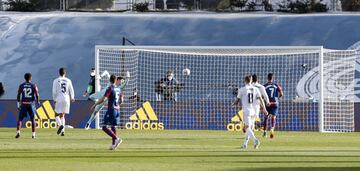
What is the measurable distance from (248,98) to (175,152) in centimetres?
357

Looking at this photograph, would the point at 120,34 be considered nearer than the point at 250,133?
No

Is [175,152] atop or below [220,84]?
below

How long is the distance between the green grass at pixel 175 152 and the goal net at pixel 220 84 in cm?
509

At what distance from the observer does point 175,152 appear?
27.3m

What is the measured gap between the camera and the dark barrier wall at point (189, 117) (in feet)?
139

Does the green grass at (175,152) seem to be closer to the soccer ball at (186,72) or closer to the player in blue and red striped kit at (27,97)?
the player in blue and red striped kit at (27,97)

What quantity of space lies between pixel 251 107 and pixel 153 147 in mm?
2954

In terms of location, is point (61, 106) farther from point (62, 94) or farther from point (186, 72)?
point (186, 72)

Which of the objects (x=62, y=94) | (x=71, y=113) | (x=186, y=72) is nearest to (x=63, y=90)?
(x=62, y=94)

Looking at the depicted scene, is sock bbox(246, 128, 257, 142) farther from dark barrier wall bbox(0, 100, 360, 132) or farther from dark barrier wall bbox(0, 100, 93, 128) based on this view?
dark barrier wall bbox(0, 100, 93, 128)

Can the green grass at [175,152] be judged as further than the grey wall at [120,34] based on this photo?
No

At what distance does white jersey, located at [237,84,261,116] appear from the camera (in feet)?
98.1

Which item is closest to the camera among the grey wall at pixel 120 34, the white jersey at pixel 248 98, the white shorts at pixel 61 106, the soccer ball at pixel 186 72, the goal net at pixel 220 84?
the white jersey at pixel 248 98

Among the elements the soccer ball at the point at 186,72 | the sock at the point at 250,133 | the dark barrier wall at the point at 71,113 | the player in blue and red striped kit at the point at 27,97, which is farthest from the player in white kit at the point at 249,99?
the soccer ball at the point at 186,72
